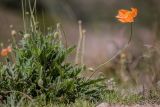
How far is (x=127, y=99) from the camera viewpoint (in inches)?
186

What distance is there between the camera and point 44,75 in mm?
4785

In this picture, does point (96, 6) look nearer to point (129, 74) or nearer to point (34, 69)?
point (129, 74)

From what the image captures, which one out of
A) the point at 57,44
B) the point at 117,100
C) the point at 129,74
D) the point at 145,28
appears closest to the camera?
the point at 117,100

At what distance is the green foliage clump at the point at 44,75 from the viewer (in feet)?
15.4

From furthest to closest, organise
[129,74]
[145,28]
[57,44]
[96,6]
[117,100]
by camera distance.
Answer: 1. [96,6]
2. [145,28]
3. [129,74]
4. [57,44]
5. [117,100]

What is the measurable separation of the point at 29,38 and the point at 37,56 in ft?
0.67

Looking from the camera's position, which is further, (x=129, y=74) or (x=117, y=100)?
(x=129, y=74)

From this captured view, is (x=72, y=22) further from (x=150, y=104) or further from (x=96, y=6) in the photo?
(x=150, y=104)

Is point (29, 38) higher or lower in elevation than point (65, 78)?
higher

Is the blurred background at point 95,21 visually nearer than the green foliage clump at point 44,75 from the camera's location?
No

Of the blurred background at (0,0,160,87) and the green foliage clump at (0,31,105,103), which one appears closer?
the green foliage clump at (0,31,105,103)

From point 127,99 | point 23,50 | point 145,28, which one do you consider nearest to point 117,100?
point 127,99

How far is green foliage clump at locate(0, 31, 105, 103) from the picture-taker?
471cm

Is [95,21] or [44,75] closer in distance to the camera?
[44,75]
